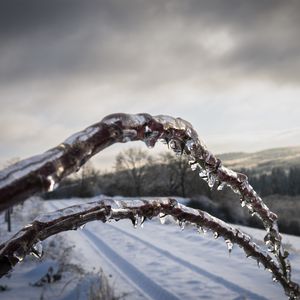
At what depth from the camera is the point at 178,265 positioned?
37.1 ft

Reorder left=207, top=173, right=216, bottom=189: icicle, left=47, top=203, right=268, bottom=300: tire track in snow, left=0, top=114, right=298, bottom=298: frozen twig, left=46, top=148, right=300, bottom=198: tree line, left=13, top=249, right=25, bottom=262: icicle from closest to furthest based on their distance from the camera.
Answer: left=0, top=114, right=298, bottom=298: frozen twig
left=13, top=249, right=25, bottom=262: icicle
left=207, top=173, right=216, bottom=189: icicle
left=47, top=203, right=268, bottom=300: tire track in snow
left=46, top=148, right=300, bottom=198: tree line

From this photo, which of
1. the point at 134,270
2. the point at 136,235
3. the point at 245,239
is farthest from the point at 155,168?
the point at 245,239

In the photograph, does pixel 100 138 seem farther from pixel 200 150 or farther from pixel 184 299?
pixel 184 299

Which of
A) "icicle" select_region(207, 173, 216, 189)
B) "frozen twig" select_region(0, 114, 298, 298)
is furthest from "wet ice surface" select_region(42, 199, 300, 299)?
"frozen twig" select_region(0, 114, 298, 298)

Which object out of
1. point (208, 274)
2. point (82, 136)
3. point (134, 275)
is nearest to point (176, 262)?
point (134, 275)

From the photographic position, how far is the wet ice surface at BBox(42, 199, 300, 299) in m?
8.59

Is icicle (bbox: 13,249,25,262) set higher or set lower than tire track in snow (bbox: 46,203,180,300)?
higher

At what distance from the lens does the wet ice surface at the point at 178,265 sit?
859cm

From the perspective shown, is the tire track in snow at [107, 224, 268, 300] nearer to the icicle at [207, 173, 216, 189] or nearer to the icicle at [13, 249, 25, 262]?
the icicle at [207, 173, 216, 189]

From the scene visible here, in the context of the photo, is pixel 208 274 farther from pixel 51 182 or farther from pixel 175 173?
pixel 175 173

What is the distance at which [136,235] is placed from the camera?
17.6 meters

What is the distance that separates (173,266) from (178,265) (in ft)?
0.47

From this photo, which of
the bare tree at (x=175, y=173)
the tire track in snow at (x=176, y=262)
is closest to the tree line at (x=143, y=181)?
the bare tree at (x=175, y=173)

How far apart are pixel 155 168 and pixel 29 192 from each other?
69.1 metres
